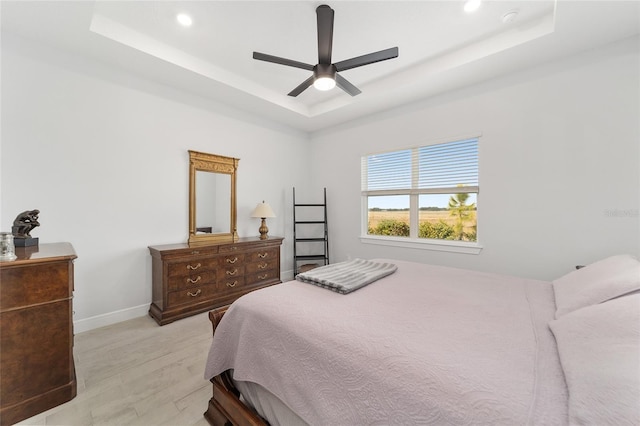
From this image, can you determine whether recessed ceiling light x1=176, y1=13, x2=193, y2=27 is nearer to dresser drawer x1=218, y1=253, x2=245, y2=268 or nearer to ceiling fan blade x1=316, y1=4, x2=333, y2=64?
ceiling fan blade x1=316, y1=4, x2=333, y2=64

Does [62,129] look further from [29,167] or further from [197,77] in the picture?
[197,77]

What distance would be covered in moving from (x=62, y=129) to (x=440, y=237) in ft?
14.3

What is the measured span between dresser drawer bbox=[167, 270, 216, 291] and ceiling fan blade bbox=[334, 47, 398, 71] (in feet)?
8.68

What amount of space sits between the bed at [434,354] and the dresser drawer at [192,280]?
1.52 m

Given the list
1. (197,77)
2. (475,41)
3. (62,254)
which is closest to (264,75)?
(197,77)

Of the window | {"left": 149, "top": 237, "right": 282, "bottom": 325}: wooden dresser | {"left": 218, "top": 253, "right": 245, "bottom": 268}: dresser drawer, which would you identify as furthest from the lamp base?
the window

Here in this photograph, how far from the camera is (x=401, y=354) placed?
0.96 meters

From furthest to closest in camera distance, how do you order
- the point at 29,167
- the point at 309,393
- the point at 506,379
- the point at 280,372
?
the point at 29,167 → the point at 280,372 → the point at 309,393 → the point at 506,379

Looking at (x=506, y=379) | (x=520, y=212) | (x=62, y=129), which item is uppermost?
(x=62, y=129)

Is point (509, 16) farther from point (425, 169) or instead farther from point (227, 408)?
point (227, 408)

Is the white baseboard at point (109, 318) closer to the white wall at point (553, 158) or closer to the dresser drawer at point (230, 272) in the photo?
the dresser drawer at point (230, 272)

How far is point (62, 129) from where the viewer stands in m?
2.47

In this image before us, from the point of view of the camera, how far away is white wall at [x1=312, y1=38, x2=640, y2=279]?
228 centimetres

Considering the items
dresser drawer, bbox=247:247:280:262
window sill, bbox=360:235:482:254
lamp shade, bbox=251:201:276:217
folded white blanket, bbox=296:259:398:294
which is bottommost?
dresser drawer, bbox=247:247:280:262
